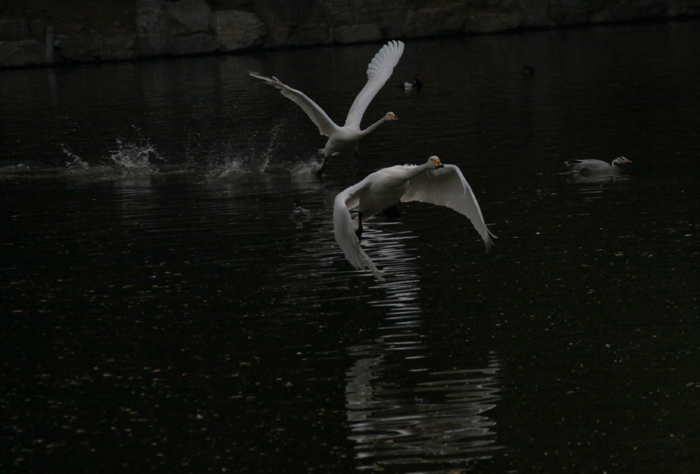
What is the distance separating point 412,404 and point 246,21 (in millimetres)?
37222

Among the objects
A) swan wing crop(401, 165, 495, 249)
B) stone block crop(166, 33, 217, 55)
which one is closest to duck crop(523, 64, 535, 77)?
stone block crop(166, 33, 217, 55)

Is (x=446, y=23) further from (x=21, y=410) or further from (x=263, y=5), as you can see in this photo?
(x=21, y=410)

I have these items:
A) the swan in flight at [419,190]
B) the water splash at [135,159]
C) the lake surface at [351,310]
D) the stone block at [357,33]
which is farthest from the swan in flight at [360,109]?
the stone block at [357,33]

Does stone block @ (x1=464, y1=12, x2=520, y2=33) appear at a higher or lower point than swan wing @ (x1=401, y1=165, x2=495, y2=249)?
higher

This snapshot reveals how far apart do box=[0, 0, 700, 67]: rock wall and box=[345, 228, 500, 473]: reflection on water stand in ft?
114

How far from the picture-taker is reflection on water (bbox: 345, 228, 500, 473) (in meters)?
6.95

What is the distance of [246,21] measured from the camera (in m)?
43.7

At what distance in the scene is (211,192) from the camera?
1678cm

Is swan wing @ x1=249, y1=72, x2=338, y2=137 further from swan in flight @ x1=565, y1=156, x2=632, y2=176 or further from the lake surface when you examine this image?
swan in flight @ x1=565, y1=156, x2=632, y2=176

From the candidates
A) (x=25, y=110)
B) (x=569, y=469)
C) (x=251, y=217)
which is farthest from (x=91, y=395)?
(x=25, y=110)

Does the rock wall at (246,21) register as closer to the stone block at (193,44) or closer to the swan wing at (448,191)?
the stone block at (193,44)

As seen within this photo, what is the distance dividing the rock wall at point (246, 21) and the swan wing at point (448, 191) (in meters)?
32.1

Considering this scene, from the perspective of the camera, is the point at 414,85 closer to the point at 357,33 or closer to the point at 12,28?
the point at 357,33

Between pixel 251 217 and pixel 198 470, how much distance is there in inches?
310
